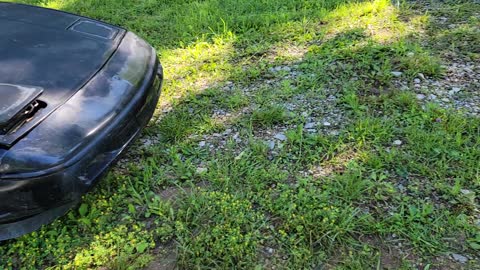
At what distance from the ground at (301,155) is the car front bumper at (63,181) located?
17cm

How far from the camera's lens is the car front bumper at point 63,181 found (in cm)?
174

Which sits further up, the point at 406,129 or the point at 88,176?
the point at 88,176

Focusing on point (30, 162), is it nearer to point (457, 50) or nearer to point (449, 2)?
point (457, 50)

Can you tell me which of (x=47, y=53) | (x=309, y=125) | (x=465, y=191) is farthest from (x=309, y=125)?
(x=47, y=53)

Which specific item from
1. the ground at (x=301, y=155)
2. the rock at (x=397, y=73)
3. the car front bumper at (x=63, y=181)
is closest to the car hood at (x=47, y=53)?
the car front bumper at (x=63, y=181)

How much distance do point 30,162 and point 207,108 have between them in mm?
1389

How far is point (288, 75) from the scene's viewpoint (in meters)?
3.15

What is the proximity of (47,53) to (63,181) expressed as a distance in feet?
Result: 2.73

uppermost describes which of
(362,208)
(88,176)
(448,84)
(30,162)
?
(30,162)

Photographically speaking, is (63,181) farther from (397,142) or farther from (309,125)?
(397,142)

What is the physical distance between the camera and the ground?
196cm

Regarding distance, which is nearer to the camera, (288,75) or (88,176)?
(88,176)

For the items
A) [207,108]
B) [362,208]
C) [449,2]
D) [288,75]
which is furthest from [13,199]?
[449,2]

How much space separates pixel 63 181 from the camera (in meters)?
1.79
